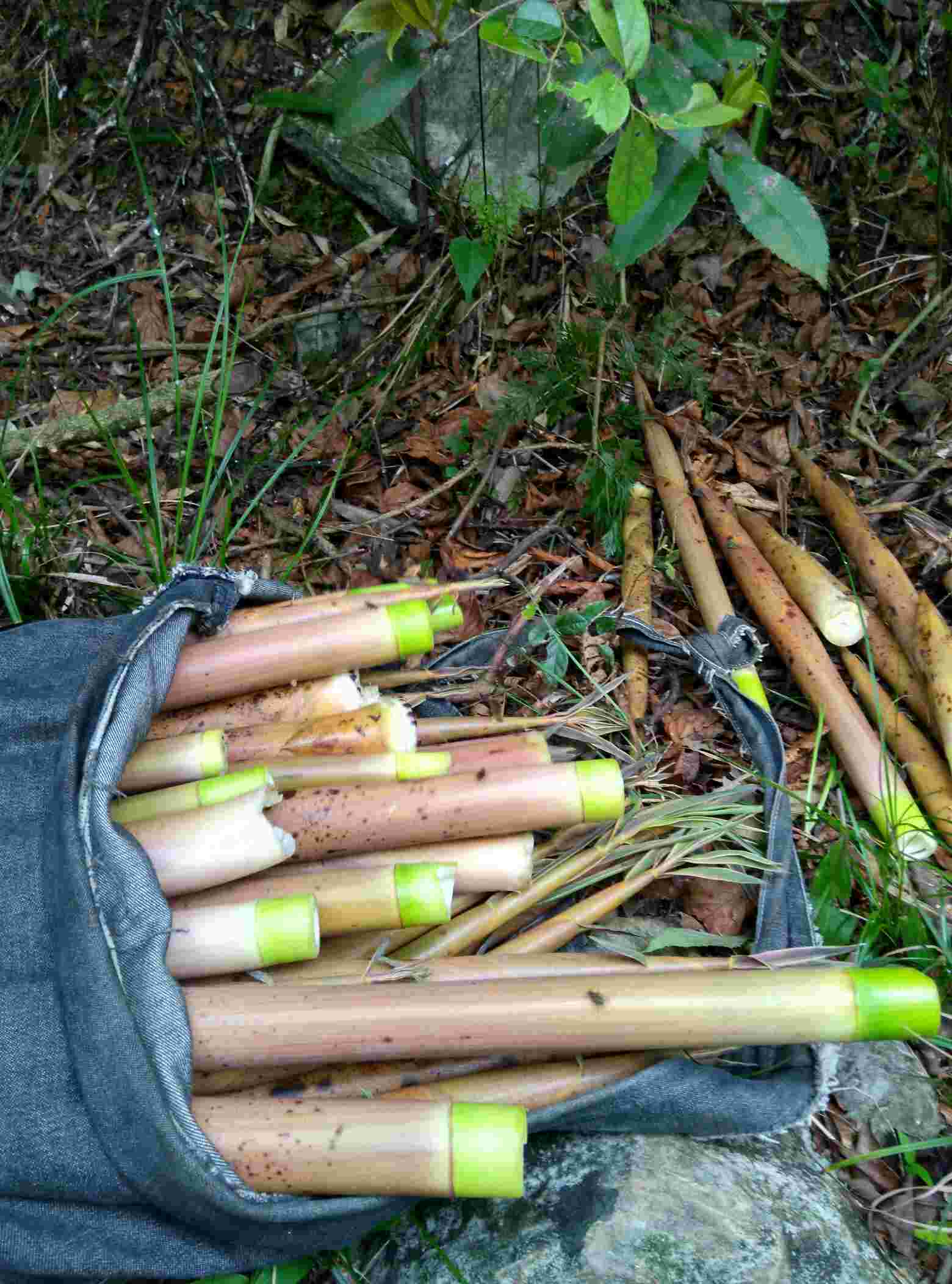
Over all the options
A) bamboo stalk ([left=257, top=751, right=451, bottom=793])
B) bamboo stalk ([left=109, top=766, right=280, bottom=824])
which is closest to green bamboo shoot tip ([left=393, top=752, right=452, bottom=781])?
bamboo stalk ([left=257, top=751, right=451, bottom=793])

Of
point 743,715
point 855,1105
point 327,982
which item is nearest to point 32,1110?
point 327,982

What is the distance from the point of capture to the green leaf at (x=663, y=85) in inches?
67.6

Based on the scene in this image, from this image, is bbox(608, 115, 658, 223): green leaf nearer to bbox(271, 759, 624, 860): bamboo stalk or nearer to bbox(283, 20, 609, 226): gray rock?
bbox(271, 759, 624, 860): bamboo stalk

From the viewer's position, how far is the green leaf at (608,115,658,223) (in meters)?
1.69

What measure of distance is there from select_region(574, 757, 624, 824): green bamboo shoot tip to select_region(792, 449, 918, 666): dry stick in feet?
2.81

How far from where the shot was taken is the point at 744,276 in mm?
3359

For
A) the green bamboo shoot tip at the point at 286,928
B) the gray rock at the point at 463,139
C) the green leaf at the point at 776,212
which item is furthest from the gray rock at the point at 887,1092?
the gray rock at the point at 463,139

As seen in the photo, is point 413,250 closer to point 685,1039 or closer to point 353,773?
point 353,773

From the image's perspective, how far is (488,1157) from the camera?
1.41m

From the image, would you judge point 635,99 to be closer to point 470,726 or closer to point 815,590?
point 815,590

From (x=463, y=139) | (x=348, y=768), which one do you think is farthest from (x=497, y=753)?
(x=463, y=139)

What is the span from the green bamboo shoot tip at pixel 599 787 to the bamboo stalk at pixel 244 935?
0.51 m

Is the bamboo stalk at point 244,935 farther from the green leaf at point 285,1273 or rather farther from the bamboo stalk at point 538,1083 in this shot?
the green leaf at point 285,1273

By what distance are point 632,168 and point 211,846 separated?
1.31 metres
